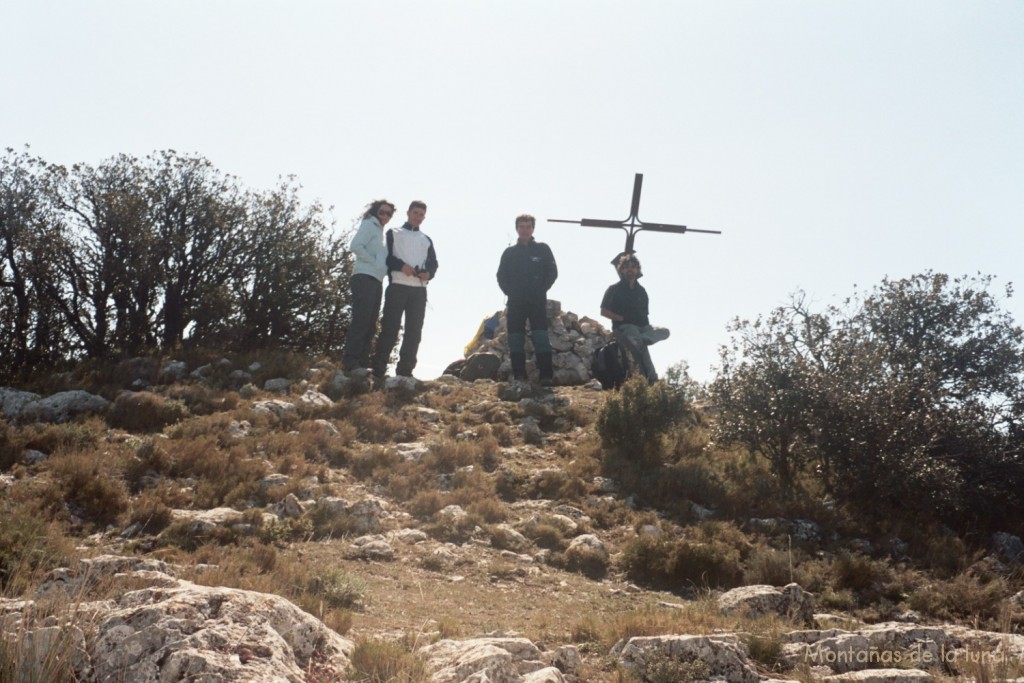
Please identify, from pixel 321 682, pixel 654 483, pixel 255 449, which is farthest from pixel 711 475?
pixel 321 682

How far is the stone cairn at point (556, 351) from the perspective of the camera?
1786 centimetres

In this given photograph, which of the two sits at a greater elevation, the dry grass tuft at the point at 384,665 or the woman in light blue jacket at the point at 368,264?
the woman in light blue jacket at the point at 368,264

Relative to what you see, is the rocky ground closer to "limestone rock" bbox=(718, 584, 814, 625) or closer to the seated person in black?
"limestone rock" bbox=(718, 584, 814, 625)

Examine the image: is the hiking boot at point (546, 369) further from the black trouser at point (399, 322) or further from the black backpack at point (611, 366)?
the black trouser at point (399, 322)

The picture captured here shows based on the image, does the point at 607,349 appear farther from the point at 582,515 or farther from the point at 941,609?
the point at 941,609

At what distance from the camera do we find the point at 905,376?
12211mm

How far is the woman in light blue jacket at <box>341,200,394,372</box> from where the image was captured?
14641 mm

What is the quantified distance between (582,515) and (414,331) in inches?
231

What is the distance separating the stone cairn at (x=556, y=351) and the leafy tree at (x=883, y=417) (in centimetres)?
560

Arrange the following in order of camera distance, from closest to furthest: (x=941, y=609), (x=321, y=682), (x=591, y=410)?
(x=321, y=682) < (x=941, y=609) < (x=591, y=410)

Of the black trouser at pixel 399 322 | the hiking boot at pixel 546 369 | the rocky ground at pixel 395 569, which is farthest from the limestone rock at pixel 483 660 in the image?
the hiking boot at pixel 546 369

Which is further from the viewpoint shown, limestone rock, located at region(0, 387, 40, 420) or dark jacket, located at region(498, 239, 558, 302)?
dark jacket, located at region(498, 239, 558, 302)

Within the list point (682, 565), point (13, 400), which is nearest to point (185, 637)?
point (682, 565)

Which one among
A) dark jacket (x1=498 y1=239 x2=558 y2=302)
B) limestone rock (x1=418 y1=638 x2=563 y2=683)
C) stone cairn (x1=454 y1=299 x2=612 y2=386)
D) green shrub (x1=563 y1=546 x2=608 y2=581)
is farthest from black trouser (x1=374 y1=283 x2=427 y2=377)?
limestone rock (x1=418 y1=638 x2=563 y2=683)
